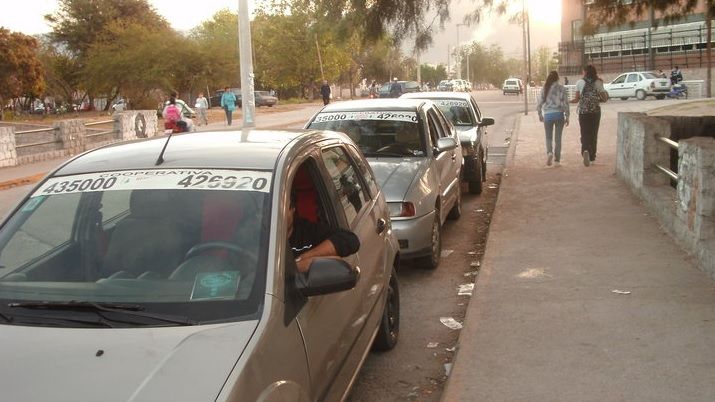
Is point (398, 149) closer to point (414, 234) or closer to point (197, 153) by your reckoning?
point (414, 234)

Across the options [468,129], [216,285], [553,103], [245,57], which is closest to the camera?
[216,285]

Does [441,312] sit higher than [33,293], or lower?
lower

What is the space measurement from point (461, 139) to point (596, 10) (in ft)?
10.1

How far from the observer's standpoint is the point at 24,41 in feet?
139

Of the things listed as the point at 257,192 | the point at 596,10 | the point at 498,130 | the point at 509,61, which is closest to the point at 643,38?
the point at 498,130

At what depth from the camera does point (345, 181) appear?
15.2ft

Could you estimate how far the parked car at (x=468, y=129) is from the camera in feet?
39.0

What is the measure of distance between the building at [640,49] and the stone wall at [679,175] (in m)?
41.6

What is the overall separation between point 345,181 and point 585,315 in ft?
7.43

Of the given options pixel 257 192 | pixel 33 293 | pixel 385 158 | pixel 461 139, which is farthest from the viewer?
pixel 461 139

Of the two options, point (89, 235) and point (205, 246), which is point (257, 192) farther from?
point (89, 235)

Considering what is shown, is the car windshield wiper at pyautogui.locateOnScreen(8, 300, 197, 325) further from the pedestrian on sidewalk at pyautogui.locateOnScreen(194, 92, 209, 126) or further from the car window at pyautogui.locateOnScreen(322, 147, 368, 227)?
the pedestrian on sidewalk at pyautogui.locateOnScreen(194, 92, 209, 126)

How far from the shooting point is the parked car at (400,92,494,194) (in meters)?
11.9

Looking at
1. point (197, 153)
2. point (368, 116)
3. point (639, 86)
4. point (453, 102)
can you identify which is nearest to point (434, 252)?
point (368, 116)
